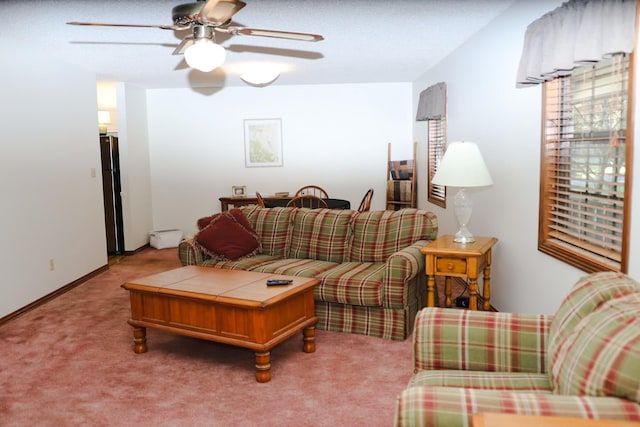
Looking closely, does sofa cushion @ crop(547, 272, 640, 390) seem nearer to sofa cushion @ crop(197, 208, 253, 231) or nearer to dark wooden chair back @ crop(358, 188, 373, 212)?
sofa cushion @ crop(197, 208, 253, 231)

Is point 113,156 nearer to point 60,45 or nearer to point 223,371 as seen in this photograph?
point 60,45

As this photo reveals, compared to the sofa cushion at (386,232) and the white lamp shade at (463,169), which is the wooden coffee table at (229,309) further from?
the white lamp shade at (463,169)

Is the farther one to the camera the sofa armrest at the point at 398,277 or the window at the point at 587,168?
the sofa armrest at the point at 398,277

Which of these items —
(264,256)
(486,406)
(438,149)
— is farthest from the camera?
(438,149)

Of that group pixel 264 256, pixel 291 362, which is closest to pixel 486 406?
pixel 291 362

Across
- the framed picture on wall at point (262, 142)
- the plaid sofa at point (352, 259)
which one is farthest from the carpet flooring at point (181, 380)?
the framed picture on wall at point (262, 142)

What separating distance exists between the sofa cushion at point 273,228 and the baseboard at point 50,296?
190cm

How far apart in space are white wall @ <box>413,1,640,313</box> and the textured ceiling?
0.84 ft

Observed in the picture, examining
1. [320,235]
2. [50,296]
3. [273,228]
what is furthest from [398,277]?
[50,296]

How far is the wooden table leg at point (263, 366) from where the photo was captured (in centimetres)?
292

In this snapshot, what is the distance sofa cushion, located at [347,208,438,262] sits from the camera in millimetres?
3916

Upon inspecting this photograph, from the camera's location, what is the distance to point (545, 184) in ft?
10.4

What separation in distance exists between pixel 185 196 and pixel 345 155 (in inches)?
92.9

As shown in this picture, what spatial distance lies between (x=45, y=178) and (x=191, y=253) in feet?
5.37
